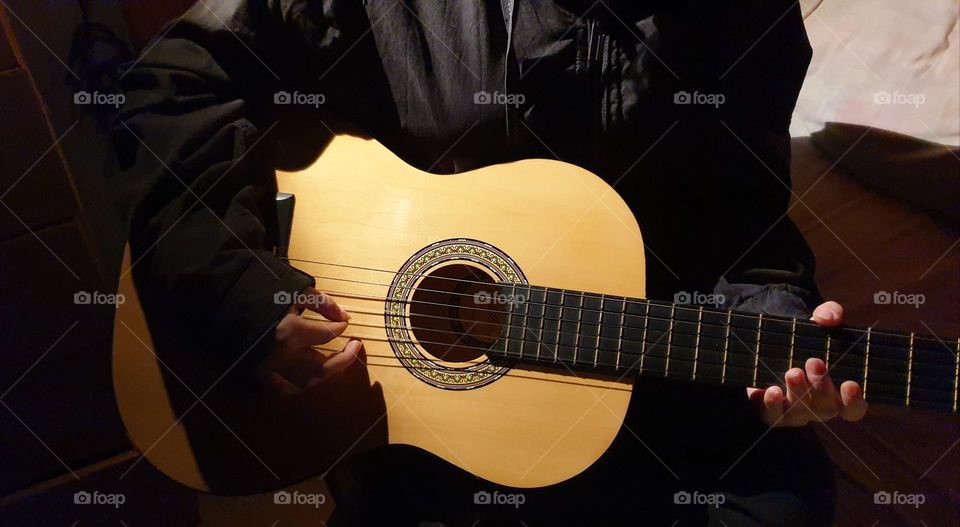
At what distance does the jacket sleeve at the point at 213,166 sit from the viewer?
0.71 metres

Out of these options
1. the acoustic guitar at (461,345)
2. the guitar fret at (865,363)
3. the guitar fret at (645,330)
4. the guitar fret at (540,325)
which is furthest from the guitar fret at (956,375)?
the guitar fret at (540,325)

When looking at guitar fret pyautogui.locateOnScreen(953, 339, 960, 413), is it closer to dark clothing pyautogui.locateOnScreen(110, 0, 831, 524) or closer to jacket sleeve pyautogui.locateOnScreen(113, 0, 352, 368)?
dark clothing pyautogui.locateOnScreen(110, 0, 831, 524)

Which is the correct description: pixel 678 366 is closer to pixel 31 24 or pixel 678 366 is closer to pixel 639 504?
pixel 639 504

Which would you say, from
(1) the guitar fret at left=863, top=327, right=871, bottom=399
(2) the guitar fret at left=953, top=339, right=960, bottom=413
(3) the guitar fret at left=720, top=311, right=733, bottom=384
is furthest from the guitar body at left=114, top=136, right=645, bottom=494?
(2) the guitar fret at left=953, top=339, right=960, bottom=413

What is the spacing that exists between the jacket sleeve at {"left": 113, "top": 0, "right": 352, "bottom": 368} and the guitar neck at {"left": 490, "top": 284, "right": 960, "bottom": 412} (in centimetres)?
29

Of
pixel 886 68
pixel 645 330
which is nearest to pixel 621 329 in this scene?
pixel 645 330

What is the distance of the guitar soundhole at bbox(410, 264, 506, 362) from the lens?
83 centimetres

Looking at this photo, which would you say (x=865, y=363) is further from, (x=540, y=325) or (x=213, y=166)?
(x=213, y=166)

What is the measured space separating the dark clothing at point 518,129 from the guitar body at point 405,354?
0.06 meters

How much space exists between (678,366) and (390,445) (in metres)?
0.38

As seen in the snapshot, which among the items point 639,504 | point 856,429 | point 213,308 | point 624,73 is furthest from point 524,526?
point 856,429

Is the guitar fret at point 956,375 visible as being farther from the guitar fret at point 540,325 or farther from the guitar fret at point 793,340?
the guitar fret at point 540,325

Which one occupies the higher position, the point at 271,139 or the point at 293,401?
the point at 271,139

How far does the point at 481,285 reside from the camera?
887mm
